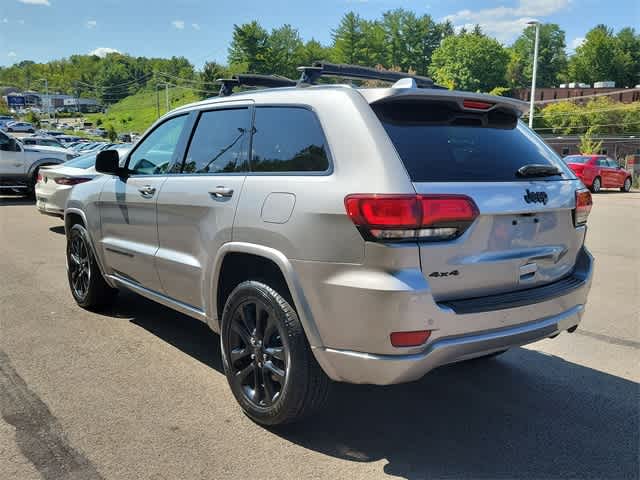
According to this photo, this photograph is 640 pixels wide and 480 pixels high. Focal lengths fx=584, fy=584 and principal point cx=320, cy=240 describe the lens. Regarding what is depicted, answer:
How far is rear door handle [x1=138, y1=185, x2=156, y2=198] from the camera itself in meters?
4.32

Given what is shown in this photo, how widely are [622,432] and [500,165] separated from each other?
1.74m

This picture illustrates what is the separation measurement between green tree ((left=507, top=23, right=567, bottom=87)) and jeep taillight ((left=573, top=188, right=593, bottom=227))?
418ft

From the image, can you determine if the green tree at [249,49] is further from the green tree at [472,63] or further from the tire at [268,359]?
the tire at [268,359]

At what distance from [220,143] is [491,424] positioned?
2.46 metres

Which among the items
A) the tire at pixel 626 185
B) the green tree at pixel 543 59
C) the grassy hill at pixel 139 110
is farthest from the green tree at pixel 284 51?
the tire at pixel 626 185

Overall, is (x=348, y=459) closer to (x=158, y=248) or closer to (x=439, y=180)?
(x=439, y=180)

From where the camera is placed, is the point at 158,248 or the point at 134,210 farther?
the point at 134,210

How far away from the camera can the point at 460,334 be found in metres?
2.82

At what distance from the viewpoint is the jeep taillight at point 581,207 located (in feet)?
11.4

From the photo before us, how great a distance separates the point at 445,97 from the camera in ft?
10.2

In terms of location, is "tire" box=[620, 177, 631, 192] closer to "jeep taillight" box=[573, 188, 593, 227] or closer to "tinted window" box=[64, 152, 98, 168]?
"tinted window" box=[64, 152, 98, 168]

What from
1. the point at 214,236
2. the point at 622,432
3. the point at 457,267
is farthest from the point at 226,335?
the point at 622,432

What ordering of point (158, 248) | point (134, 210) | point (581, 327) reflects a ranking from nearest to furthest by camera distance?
point (158, 248), point (134, 210), point (581, 327)

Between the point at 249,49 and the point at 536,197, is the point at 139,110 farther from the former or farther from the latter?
the point at 536,197
